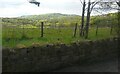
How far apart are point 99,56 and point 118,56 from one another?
2.12 meters

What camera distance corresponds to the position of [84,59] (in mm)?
17641

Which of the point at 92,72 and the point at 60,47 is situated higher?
the point at 60,47

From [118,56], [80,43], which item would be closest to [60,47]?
[80,43]

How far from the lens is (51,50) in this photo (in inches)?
598

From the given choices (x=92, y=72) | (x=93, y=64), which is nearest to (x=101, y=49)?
(x=93, y=64)

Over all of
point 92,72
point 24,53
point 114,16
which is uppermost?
point 114,16

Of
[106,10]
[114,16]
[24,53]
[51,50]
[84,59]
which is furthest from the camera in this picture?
[106,10]

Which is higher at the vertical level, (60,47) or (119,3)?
(119,3)

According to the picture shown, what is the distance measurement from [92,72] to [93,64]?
190 centimetres

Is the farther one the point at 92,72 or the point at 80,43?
the point at 80,43

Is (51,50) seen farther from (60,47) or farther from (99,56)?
(99,56)

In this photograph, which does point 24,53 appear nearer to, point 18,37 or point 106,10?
point 18,37

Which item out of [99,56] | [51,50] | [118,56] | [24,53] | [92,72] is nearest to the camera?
[24,53]

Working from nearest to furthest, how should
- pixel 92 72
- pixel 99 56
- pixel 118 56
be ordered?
pixel 92 72
pixel 99 56
pixel 118 56
